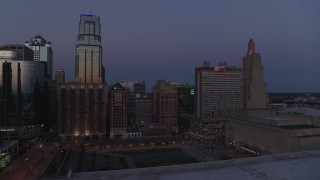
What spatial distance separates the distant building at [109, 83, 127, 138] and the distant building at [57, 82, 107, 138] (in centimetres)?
234

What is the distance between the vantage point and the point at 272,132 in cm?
5131

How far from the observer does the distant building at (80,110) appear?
7056 centimetres

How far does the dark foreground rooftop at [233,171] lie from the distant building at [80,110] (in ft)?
195

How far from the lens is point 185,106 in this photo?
393 feet

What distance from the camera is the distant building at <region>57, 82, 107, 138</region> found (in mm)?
70562

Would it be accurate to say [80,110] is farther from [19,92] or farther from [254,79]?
[254,79]

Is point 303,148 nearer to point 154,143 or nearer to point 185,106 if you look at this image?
point 154,143

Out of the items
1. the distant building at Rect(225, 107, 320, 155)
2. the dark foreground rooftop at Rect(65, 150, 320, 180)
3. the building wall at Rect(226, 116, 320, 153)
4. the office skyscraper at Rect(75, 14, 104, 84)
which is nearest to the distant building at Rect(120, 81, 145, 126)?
the office skyscraper at Rect(75, 14, 104, 84)

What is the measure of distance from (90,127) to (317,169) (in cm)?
6274

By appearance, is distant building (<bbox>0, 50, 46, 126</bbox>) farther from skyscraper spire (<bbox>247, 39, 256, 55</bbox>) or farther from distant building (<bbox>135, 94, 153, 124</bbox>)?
skyscraper spire (<bbox>247, 39, 256, 55</bbox>)

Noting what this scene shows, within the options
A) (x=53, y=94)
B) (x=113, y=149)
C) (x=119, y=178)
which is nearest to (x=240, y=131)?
(x=113, y=149)

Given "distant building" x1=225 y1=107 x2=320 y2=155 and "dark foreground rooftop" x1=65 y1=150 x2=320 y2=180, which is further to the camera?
"distant building" x1=225 y1=107 x2=320 y2=155

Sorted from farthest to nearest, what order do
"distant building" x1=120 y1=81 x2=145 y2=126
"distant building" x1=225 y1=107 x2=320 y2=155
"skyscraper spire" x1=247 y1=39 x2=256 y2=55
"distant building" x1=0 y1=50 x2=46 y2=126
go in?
"distant building" x1=120 y1=81 x2=145 y2=126
"skyscraper spire" x1=247 y1=39 x2=256 y2=55
"distant building" x1=0 y1=50 x2=46 y2=126
"distant building" x1=225 y1=107 x2=320 y2=155

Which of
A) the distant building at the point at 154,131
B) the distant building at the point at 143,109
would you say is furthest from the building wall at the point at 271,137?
the distant building at the point at 143,109
